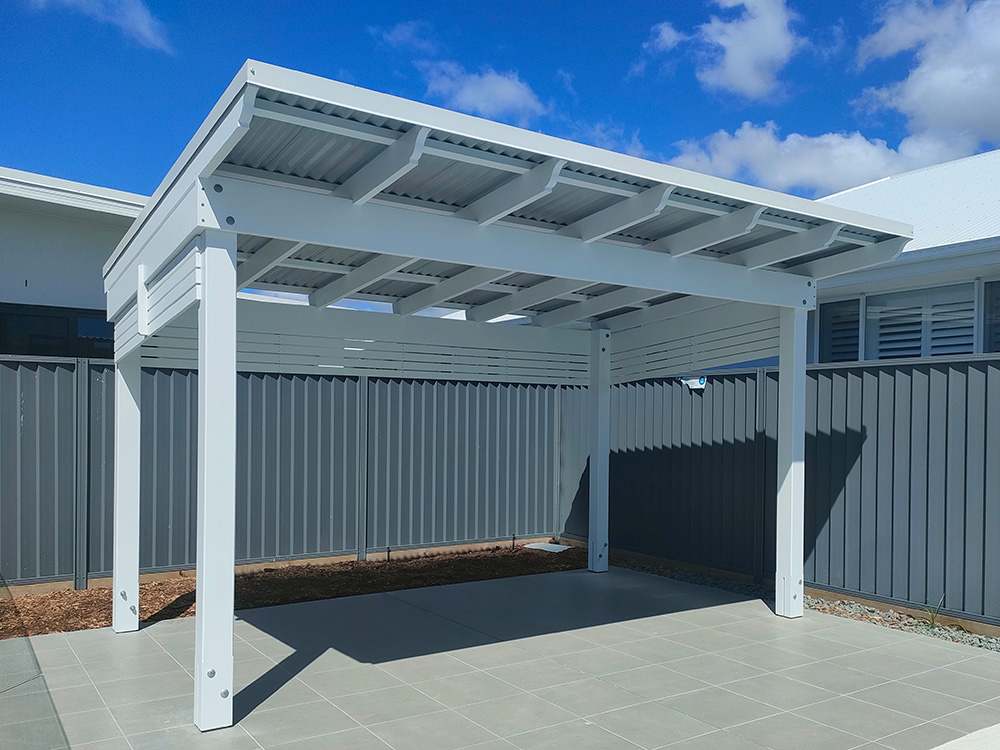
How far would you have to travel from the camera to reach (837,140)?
70.8 m

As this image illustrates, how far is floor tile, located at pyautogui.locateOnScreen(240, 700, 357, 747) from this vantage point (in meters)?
4.22

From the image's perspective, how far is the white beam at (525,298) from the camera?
724cm

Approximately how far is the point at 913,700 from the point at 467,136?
167 inches

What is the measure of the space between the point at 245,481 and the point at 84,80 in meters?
16.9

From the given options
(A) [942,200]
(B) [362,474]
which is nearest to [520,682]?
(B) [362,474]

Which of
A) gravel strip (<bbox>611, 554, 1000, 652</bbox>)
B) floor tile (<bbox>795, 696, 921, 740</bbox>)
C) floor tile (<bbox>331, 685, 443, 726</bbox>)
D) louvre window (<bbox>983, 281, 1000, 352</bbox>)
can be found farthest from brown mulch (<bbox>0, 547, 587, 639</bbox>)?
louvre window (<bbox>983, 281, 1000, 352</bbox>)

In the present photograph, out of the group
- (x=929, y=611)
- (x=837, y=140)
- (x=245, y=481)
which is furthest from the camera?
(x=837, y=140)

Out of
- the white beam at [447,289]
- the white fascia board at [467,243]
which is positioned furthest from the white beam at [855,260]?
the white beam at [447,289]

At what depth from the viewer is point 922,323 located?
9.29 m

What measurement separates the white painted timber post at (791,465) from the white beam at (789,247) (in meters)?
0.75

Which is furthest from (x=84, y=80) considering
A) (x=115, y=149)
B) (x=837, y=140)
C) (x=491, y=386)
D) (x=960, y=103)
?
(x=837, y=140)

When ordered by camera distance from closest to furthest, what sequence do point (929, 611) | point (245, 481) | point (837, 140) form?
point (929, 611), point (245, 481), point (837, 140)

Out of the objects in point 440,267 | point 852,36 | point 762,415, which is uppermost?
point 852,36

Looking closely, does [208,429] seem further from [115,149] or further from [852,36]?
[852,36]
